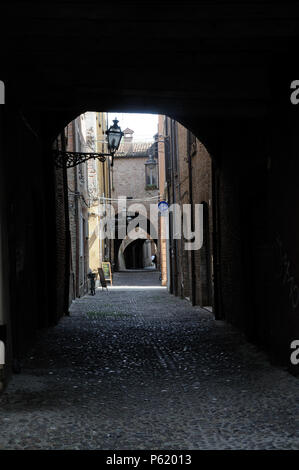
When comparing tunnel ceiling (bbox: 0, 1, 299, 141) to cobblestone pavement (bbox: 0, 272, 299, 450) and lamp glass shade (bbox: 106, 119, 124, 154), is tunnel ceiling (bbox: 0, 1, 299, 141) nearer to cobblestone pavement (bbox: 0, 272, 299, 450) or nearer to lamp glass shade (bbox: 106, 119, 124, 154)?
cobblestone pavement (bbox: 0, 272, 299, 450)

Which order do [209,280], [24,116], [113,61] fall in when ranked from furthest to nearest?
[209,280]
[24,116]
[113,61]

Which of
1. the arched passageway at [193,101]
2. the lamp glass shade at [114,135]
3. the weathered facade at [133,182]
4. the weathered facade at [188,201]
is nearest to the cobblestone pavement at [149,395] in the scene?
the arched passageway at [193,101]

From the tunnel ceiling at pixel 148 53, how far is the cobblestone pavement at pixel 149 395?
3342mm

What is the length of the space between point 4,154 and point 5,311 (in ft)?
5.27

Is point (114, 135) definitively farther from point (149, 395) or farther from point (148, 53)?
point (149, 395)

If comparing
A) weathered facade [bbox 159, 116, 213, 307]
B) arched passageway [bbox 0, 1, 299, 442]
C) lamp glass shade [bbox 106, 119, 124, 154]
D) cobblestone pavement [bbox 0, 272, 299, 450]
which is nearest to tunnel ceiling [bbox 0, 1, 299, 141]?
arched passageway [bbox 0, 1, 299, 442]

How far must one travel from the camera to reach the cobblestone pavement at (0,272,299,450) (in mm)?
4633

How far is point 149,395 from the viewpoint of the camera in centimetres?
615

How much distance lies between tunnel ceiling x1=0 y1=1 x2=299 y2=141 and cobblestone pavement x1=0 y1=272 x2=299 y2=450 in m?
3.34

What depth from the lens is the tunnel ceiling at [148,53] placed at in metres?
5.52

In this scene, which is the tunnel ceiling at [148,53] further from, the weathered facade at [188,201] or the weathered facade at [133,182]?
the weathered facade at [133,182]

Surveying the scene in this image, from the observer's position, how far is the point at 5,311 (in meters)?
6.35

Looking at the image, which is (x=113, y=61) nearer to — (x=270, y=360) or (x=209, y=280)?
(x=270, y=360)
